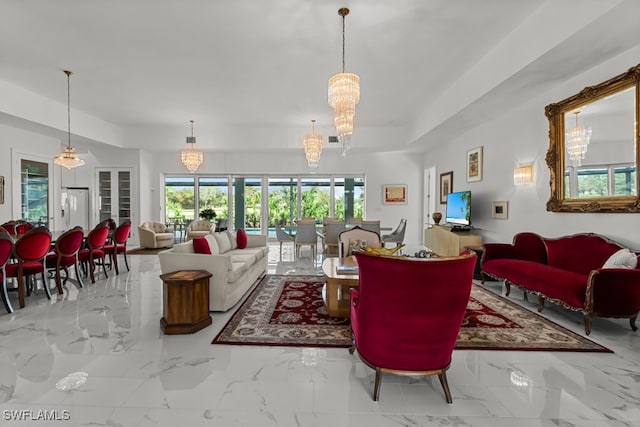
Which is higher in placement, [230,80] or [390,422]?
[230,80]

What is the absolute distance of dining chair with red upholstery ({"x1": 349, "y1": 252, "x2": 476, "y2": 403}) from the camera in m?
1.80

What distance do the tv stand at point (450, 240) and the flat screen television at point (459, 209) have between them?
0.77ft

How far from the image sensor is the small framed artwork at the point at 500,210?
209 inches

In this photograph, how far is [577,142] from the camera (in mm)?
3887

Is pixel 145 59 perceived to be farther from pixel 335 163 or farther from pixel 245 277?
pixel 335 163

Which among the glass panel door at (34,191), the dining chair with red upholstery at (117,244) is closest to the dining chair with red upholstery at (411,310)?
the dining chair with red upholstery at (117,244)

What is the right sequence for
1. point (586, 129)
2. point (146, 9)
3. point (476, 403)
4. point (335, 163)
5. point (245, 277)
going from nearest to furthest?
point (476, 403)
point (146, 9)
point (586, 129)
point (245, 277)
point (335, 163)

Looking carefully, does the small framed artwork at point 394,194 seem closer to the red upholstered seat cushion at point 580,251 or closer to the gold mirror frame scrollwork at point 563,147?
the gold mirror frame scrollwork at point 563,147

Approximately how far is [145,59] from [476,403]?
5419 mm

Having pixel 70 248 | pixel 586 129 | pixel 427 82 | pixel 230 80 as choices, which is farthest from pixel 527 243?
pixel 70 248

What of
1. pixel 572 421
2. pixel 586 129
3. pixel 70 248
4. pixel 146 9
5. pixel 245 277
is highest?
pixel 146 9

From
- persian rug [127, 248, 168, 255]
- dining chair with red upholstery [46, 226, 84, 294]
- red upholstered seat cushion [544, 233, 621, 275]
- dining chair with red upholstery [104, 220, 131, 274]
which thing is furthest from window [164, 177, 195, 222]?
red upholstered seat cushion [544, 233, 621, 275]

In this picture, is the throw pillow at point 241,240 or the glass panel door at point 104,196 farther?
the glass panel door at point 104,196

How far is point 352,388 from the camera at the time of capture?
2129 mm
